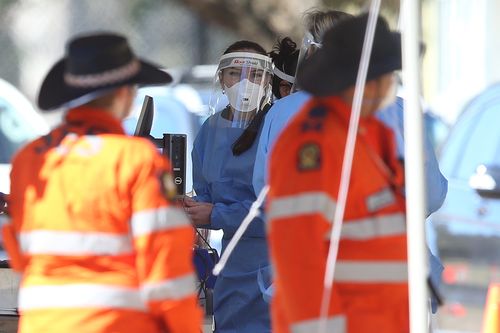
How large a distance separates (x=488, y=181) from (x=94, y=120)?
16.5 ft

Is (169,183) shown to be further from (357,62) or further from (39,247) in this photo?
(357,62)

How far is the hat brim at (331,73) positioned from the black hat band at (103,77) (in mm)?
461

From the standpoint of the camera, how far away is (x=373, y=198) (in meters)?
3.53

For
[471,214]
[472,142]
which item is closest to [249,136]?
[471,214]

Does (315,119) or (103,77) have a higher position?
(103,77)

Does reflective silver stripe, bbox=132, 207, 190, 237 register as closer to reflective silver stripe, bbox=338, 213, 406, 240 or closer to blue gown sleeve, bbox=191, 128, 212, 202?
reflective silver stripe, bbox=338, 213, 406, 240

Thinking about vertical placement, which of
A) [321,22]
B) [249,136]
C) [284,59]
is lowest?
[249,136]

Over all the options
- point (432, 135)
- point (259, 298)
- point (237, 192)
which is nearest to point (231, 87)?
point (237, 192)

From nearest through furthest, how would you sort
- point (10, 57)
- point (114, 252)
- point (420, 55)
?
point (114, 252), point (420, 55), point (10, 57)

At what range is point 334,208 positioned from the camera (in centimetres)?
346

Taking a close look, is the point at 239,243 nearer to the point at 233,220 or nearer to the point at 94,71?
the point at 233,220

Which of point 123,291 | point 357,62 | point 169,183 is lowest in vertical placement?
point 123,291

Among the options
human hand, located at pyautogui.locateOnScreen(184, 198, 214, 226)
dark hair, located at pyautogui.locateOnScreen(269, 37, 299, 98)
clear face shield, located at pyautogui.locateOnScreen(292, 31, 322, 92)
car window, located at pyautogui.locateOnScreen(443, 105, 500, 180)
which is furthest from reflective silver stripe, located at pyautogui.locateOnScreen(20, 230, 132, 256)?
car window, located at pyautogui.locateOnScreen(443, 105, 500, 180)

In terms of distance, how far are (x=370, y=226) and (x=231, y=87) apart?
7.81 ft
